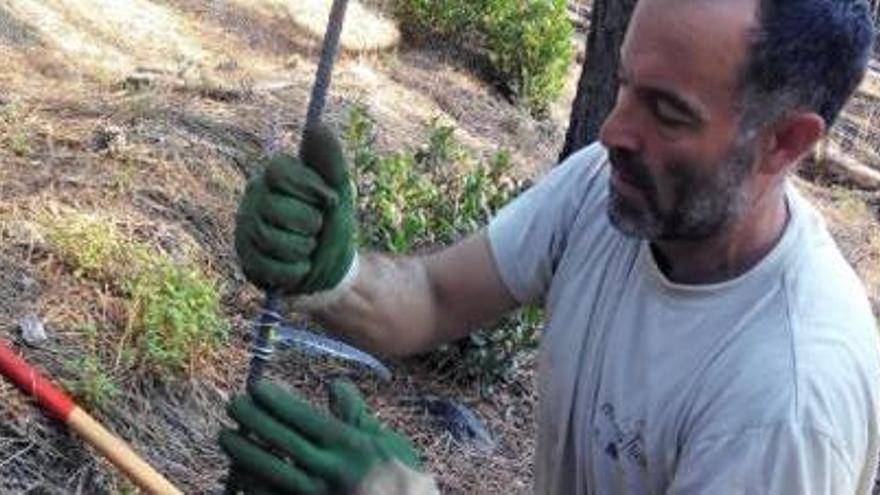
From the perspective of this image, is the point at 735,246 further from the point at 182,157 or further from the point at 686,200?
the point at 182,157

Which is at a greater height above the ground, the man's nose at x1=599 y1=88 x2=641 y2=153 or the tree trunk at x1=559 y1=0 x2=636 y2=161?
the man's nose at x1=599 y1=88 x2=641 y2=153

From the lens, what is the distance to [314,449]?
2.02 m

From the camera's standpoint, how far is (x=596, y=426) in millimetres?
2330

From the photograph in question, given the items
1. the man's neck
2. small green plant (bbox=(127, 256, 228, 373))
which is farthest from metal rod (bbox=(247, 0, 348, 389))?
small green plant (bbox=(127, 256, 228, 373))

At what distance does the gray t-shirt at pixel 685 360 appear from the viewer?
2.02 meters

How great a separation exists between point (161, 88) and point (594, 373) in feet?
11.8

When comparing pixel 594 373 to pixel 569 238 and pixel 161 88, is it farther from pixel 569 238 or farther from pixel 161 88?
pixel 161 88

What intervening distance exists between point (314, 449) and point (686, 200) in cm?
71

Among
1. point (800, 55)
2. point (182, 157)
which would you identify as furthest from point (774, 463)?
point (182, 157)

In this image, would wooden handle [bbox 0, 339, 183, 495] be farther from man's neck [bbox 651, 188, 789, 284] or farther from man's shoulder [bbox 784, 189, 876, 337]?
man's shoulder [bbox 784, 189, 876, 337]

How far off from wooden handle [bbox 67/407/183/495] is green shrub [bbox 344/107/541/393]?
1.32 meters

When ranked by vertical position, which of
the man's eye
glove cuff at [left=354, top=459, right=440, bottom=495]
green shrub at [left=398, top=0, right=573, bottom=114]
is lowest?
green shrub at [left=398, top=0, right=573, bottom=114]

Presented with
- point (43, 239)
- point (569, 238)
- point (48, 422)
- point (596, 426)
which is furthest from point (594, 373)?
point (43, 239)

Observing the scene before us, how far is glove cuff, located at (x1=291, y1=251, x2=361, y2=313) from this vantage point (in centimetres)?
256
